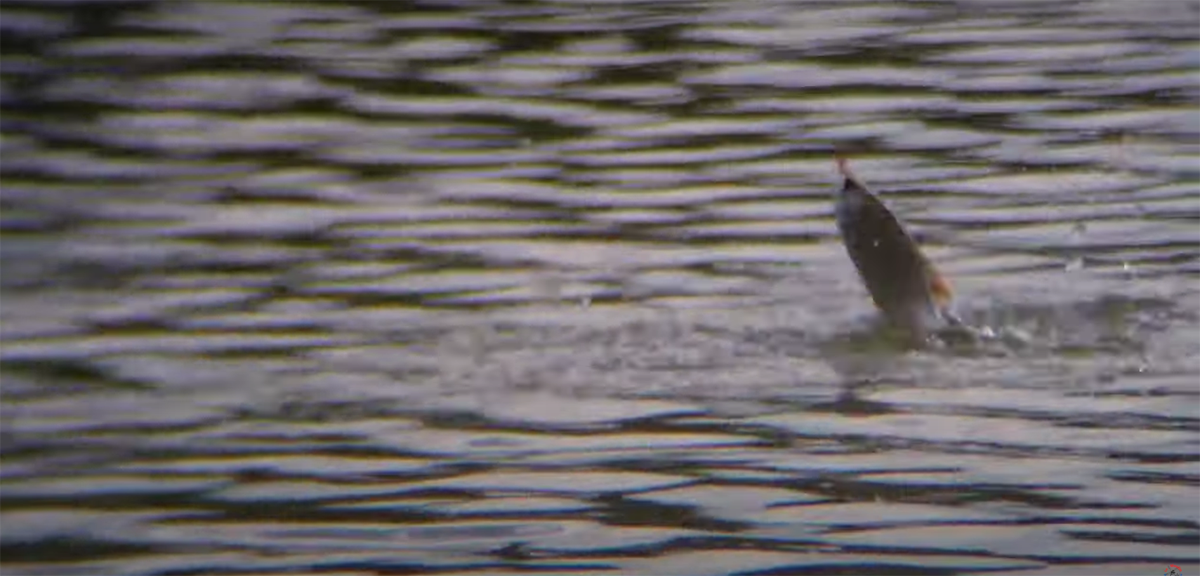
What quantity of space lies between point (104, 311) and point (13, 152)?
2.68 metres

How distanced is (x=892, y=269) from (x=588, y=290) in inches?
40.5

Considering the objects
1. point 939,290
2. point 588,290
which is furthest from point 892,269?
point 588,290

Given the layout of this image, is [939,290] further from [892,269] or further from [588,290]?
[588,290]

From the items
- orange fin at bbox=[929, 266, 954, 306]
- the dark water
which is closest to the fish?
orange fin at bbox=[929, 266, 954, 306]

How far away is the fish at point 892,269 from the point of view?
24.9 feet

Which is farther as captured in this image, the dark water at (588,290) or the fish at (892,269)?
the fish at (892,269)

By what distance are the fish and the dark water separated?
0.16 metres

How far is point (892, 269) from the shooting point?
7.62 metres

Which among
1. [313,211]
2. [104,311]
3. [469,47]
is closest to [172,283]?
[104,311]

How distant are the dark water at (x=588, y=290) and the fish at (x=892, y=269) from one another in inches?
6.2

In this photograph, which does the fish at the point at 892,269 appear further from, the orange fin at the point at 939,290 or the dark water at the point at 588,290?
the dark water at the point at 588,290

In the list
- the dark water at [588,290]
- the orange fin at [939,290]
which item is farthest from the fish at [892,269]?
the dark water at [588,290]

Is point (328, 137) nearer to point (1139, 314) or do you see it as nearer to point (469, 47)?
point (469, 47)

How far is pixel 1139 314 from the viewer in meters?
7.69
